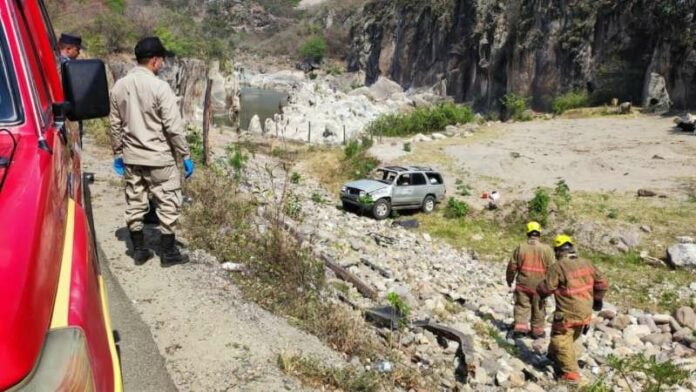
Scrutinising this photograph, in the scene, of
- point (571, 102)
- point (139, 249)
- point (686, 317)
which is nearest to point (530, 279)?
point (686, 317)

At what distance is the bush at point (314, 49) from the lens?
112m

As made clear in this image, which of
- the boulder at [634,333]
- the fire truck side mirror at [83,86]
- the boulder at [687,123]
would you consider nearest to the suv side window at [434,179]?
the boulder at [634,333]

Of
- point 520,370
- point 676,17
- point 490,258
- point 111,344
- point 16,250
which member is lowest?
point 490,258

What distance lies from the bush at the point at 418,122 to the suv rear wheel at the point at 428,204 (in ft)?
39.7

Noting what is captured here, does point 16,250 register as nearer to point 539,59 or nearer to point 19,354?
A: point 19,354

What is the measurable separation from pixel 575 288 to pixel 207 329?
3995 millimetres

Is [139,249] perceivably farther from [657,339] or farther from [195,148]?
[195,148]

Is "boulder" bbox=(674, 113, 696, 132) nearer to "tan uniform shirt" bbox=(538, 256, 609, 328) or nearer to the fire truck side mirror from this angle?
"tan uniform shirt" bbox=(538, 256, 609, 328)

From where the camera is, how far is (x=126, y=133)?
429 centimetres

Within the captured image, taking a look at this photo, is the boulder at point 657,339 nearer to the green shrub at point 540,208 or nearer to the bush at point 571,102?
the green shrub at point 540,208

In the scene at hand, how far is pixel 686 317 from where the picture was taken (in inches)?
322

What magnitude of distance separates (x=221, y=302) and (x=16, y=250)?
116 inches

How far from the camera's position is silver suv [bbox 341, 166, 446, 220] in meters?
14.4

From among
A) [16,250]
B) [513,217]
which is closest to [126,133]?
[16,250]
